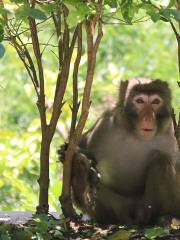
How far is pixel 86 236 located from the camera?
412 centimetres

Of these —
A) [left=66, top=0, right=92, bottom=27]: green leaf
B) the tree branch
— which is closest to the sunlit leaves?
[left=66, top=0, right=92, bottom=27]: green leaf

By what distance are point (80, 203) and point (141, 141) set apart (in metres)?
0.71

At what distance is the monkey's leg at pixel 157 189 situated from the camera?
474cm

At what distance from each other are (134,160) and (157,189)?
48 centimetres

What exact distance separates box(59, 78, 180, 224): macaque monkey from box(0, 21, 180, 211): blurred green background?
1.42m

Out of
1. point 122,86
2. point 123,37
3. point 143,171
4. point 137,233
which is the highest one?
point 123,37

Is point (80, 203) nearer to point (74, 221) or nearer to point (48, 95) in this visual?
point (74, 221)

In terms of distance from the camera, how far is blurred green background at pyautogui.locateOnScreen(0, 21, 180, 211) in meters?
7.40

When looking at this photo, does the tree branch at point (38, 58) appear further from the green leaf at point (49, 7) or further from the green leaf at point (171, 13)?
the green leaf at point (171, 13)

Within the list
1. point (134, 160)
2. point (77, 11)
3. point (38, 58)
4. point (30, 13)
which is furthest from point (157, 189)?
point (30, 13)

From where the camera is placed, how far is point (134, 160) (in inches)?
205

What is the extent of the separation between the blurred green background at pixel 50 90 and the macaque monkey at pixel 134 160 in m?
1.42

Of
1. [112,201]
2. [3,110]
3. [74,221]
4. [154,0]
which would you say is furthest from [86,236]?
[3,110]

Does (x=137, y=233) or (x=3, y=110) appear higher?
(x=3, y=110)
